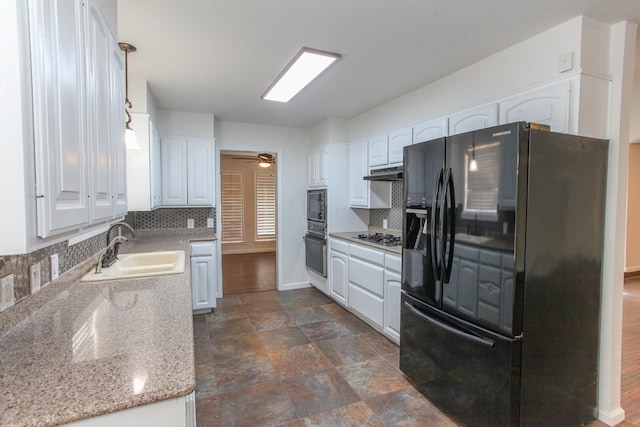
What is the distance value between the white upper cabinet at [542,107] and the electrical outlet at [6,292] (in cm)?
275

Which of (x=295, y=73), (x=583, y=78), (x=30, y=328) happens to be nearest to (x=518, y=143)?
(x=583, y=78)

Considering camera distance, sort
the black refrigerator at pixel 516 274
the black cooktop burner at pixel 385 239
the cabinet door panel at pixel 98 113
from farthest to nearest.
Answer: the black cooktop burner at pixel 385 239, the black refrigerator at pixel 516 274, the cabinet door panel at pixel 98 113

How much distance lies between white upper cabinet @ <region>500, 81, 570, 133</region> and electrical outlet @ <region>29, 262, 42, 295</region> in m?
2.78

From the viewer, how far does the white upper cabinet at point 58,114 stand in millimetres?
738

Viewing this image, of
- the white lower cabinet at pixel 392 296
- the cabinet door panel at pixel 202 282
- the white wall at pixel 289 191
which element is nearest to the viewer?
the white lower cabinet at pixel 392 296

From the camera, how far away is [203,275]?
3.82 metres

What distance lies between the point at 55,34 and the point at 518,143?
6.10 ft

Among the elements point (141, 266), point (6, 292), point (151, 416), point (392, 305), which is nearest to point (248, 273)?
point (141, 266)

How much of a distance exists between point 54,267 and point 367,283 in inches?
102

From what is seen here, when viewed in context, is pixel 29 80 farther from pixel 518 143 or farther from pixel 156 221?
pixel 156 221

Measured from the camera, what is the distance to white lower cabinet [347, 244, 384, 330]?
3.21m

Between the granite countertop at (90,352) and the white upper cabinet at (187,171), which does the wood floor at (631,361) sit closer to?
the granite countertop at (90,352)

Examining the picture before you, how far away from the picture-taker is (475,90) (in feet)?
8.38

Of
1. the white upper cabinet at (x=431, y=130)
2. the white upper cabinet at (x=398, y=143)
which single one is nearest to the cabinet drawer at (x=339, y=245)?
the white upper cabinet at (x=398, y=143)
